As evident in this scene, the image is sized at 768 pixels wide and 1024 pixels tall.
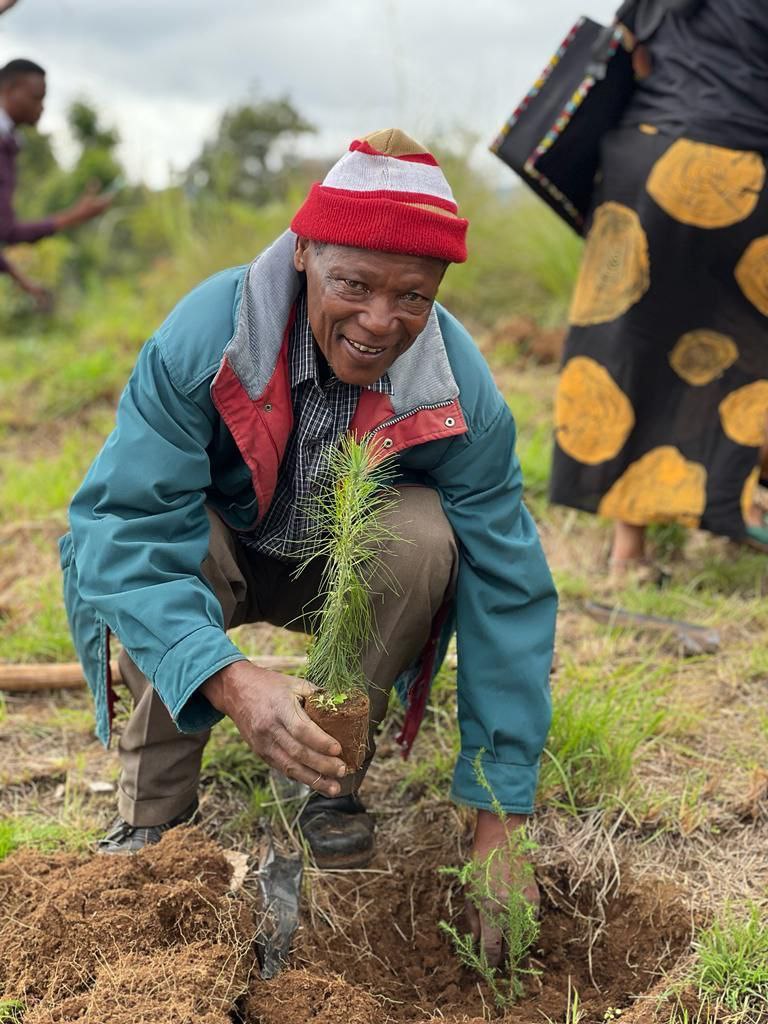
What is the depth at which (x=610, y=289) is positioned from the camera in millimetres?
3506

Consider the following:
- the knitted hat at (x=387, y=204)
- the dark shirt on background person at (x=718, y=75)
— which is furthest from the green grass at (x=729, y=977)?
the dark shirt on background person at (x=718, y=75)

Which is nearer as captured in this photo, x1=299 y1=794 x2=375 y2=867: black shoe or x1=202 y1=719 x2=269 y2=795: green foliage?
x1=299 y1=794 x2=375 y2=867: black shoe

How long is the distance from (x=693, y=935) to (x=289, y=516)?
3.72 ft

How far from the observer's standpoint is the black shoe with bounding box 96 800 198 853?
232cm

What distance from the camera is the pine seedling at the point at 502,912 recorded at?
2045mm

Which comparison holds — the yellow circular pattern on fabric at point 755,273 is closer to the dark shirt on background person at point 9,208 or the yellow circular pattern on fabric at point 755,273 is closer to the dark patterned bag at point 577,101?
the dark patterned bag at point 577,101

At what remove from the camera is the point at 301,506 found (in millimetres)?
2256

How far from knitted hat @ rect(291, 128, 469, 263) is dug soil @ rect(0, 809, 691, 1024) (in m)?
1.18

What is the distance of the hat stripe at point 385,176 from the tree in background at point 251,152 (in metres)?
6.36

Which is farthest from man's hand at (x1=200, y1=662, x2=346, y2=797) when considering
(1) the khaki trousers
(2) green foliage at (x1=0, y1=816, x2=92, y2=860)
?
(2) green foliage at (x1=0, y1=816, x2=92, y2=860)

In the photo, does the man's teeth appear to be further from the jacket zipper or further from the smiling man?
the jacket zipper

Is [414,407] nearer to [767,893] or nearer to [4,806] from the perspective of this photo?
[767,893]

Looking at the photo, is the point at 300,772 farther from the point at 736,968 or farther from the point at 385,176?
the point at 385,176

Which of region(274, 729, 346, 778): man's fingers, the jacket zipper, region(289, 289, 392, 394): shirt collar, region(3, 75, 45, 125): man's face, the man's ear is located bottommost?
region(274, 729, 346, 778): man's fingers
